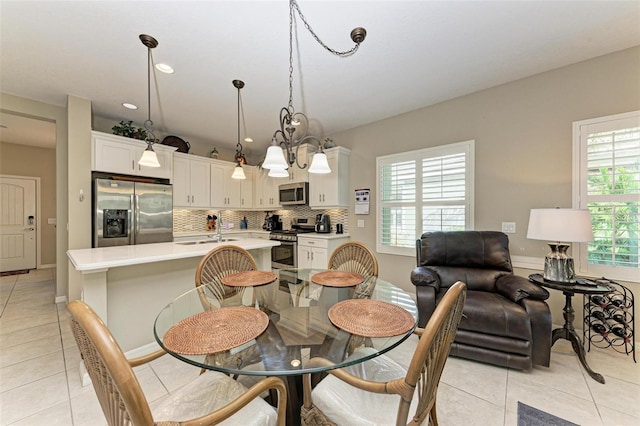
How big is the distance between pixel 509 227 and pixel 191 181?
195 inches

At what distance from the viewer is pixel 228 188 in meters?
5.19

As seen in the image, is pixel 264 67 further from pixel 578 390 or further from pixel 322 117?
pixel 578 390

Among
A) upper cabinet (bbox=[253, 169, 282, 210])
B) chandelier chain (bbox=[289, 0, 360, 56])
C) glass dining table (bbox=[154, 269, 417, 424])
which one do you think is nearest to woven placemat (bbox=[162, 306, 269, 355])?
glass dining table (bbox=[154, 269, 417, 424])

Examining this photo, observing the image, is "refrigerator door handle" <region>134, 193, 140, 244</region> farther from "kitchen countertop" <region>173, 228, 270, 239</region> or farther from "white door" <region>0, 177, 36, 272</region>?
"white door" <region>0, 177, 36, 272</region>

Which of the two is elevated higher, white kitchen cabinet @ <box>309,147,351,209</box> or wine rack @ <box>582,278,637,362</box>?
white kitchen cabinet @ <box>309,147,351,209</box>

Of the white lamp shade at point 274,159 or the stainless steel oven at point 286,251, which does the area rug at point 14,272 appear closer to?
the stainless steel oven at point 286,251

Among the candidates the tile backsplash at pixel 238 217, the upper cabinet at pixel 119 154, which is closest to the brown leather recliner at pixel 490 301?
the tile backsplash at pixel 238 217

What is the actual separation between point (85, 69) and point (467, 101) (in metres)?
4.38

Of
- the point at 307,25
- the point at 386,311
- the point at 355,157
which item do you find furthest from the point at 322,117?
the point at 386,311

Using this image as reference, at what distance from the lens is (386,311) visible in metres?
1.34

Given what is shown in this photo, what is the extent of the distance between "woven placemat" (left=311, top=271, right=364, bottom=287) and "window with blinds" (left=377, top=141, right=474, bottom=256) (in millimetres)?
1937

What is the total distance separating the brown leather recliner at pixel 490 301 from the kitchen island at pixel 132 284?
2.07 meters

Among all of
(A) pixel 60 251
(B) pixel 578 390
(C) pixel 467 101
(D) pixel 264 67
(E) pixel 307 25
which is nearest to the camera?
(B) pixel 578 390

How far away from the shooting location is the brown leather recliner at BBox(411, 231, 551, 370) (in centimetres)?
193
